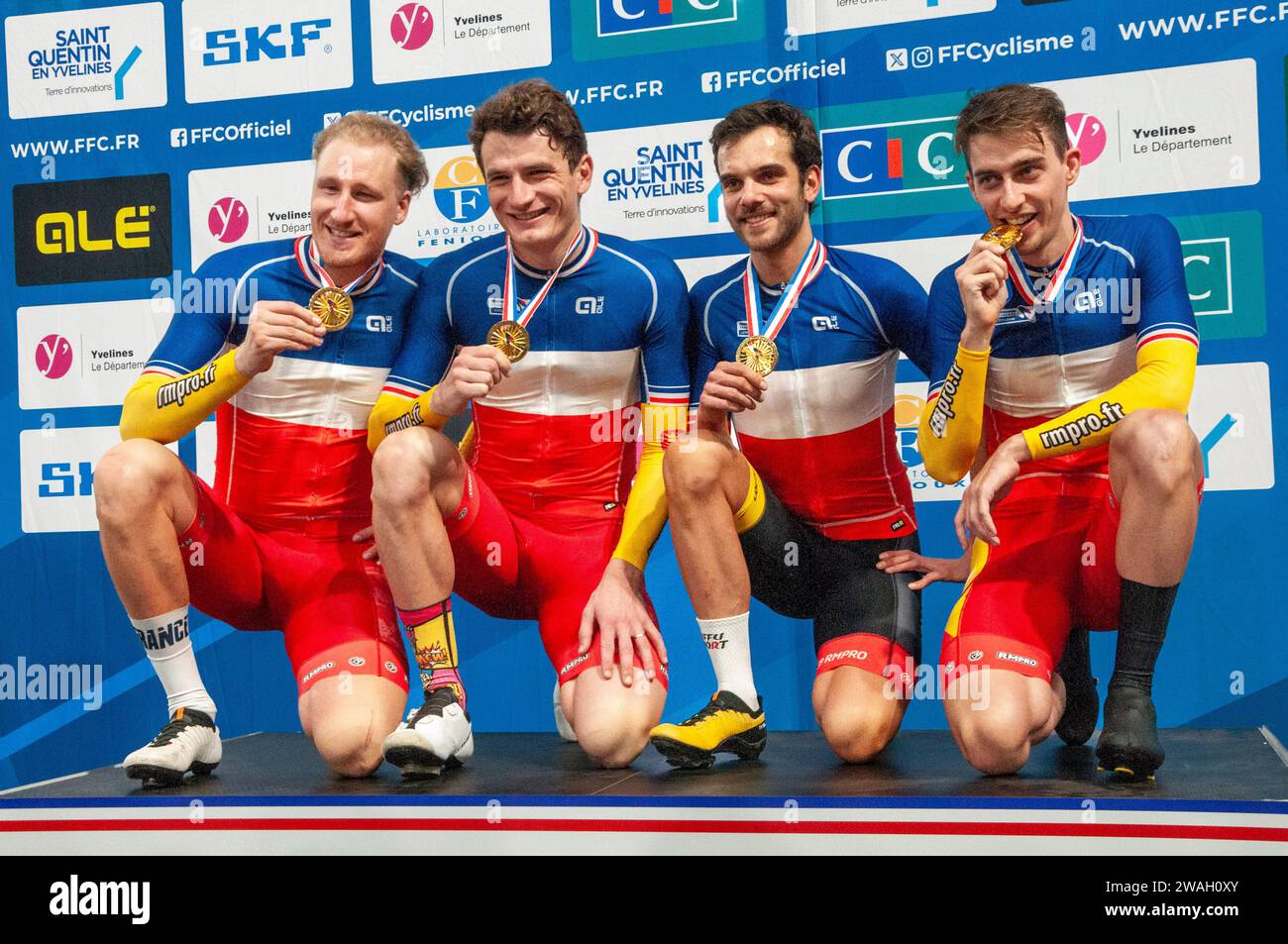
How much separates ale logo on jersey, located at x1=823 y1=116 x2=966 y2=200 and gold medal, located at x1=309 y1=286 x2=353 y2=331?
144 cm

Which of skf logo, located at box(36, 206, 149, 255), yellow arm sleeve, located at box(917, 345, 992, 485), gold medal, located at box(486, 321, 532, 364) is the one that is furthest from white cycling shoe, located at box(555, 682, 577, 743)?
skf logo, located at box(36, 206, 149, 255)

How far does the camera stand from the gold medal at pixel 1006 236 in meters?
2.69

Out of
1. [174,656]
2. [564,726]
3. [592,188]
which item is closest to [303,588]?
[174,656]

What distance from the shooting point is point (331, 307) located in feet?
10.0

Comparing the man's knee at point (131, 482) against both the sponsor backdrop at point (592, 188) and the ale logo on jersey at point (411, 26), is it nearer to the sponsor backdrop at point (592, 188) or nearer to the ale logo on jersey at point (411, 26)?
the sponsor backdrop at point (592, 188)

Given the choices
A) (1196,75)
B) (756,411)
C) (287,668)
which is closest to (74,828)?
(287,668)

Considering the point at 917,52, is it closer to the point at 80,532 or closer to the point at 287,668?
the point at 287,668

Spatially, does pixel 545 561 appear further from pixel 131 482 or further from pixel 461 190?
pixel 461 190

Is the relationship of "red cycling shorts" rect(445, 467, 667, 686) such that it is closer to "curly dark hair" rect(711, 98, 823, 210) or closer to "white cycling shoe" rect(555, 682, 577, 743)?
"white cycling shoe" rect(555, 682, 577, 743)

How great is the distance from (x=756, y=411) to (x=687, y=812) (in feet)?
3.48

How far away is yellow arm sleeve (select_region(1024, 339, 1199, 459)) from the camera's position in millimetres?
2574

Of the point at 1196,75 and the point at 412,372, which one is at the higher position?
the point at 1196,75

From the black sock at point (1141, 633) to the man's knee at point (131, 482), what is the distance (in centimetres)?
205
